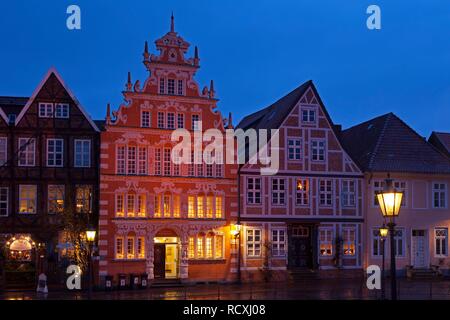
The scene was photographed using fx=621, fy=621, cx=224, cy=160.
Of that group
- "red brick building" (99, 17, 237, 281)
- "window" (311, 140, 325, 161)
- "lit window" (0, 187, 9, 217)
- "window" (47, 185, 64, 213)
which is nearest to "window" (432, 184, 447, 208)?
"window" (311, 140, 325, 161)

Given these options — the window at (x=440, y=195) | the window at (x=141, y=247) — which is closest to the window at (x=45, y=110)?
the window at (x=141, y=247)

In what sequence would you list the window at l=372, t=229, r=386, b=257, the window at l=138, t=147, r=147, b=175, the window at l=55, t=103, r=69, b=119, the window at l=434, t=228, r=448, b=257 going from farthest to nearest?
the window at l=434, t=228, r=448, b=257, the window at l=372, t=229, r=386, b=257, the window at l=138, t=147, r=147, b=175, the window at l=55, t=103, r=69, b=119

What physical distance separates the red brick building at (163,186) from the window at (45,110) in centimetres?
337

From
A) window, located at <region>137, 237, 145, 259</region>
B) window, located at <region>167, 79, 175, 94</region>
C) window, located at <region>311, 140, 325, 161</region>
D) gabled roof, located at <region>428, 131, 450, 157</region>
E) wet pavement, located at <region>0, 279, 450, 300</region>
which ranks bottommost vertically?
wet pavement, located at <region>0, 279, 450, 300</region>

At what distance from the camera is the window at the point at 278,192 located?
38.4 meters

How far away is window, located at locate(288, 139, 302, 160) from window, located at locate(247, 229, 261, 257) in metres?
5.10

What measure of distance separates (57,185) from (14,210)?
2691 millimetres

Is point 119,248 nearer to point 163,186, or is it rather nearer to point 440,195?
point 163,186

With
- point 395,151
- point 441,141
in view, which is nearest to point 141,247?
point 395,151

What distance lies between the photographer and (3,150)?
34906 mm

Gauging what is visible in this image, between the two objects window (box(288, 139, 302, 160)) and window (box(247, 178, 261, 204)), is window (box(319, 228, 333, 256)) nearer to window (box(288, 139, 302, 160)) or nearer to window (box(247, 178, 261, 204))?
window (box(247, 178, 261, 204))

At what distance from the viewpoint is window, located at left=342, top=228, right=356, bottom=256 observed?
39.5 m

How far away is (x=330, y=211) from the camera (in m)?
39.3
